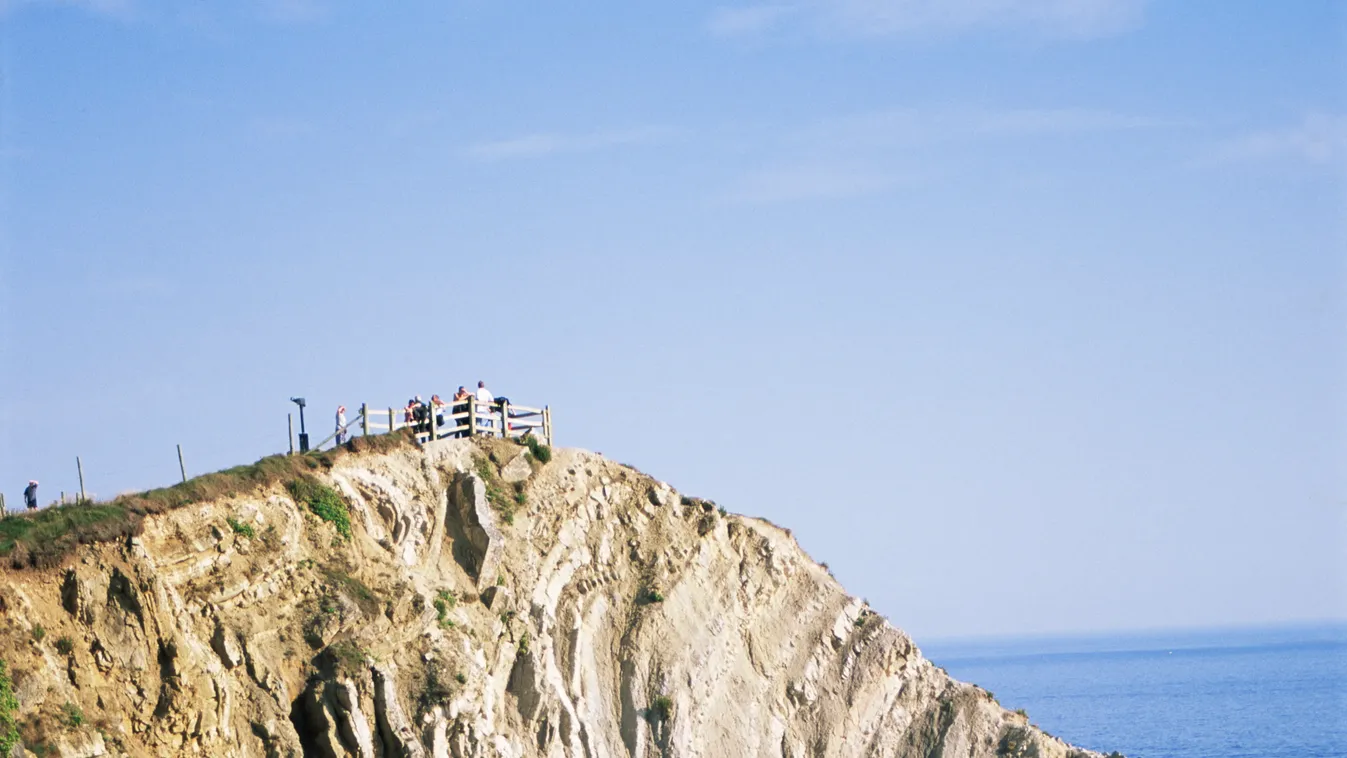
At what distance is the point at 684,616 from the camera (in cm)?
5078

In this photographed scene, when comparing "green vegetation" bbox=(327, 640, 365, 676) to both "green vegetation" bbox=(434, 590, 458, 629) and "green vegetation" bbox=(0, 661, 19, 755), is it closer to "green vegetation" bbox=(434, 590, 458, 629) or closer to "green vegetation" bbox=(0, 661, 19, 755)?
"green vegetation" bbox=(434, 590, 458, 629)

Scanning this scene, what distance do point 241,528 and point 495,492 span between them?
9548 mm

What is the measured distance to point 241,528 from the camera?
4275 centimetres

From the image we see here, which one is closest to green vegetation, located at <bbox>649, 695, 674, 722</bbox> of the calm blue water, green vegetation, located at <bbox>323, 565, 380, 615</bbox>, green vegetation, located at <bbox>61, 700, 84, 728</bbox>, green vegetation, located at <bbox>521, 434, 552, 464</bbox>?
green vegetation, located at <bbox>521, 434, 552, 464</bbox>

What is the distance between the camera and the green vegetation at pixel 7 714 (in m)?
34.1

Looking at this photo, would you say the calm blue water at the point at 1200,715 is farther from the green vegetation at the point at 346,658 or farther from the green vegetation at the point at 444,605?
the green vegetation at the point at 346,658

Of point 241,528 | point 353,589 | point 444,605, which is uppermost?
point 241,528

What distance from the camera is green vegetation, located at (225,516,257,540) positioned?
42625mm

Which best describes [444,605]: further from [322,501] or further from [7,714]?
[7,714]

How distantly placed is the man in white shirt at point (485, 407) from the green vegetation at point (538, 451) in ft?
4.38

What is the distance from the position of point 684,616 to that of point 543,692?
552 cm

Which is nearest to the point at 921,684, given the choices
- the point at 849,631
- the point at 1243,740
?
the point at 849,631

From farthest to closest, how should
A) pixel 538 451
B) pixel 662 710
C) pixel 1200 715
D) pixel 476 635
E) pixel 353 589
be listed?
pixel 1200 715
pixel 538 451
pixel 662 710
pixel 476 635
pixel 353 589

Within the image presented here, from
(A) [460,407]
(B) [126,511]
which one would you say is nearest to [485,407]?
(A) [460,407]
